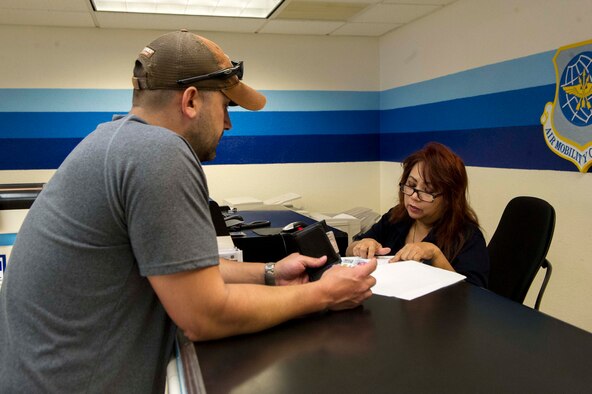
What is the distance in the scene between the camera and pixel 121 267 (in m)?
1.01

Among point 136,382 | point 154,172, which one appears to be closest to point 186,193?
point 154,172

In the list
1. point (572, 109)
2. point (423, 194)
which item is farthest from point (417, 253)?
point (572, 109)

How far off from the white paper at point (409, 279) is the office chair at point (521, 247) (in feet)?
1.84

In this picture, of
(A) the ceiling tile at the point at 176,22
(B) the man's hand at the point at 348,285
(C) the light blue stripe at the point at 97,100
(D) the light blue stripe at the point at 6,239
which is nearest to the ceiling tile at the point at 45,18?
(A) the ceiling tile at the point at 176,22

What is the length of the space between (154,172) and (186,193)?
72 mm

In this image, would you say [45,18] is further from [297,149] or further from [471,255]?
[471,255]

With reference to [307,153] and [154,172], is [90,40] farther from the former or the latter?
[154,172]

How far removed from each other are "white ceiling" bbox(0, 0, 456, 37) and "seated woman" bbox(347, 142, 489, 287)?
1.85 m

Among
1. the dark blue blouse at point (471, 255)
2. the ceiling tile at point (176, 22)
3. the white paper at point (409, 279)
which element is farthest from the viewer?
the ceiling tile at point (176, 22)

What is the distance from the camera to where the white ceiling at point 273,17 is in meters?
3.47

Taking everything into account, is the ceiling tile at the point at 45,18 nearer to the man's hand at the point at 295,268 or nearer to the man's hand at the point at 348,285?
the man's hand at the point at 295,268

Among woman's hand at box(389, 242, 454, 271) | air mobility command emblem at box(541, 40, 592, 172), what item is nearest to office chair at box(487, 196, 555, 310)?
woman's hand at box(389, 242, 454, 271)

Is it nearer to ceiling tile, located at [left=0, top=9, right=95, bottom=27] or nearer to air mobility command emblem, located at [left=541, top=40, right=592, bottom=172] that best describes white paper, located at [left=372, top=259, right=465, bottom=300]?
air mobility command emblem, located at [left=541, top=40, right=592, bottom=172]

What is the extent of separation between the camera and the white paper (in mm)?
1298
